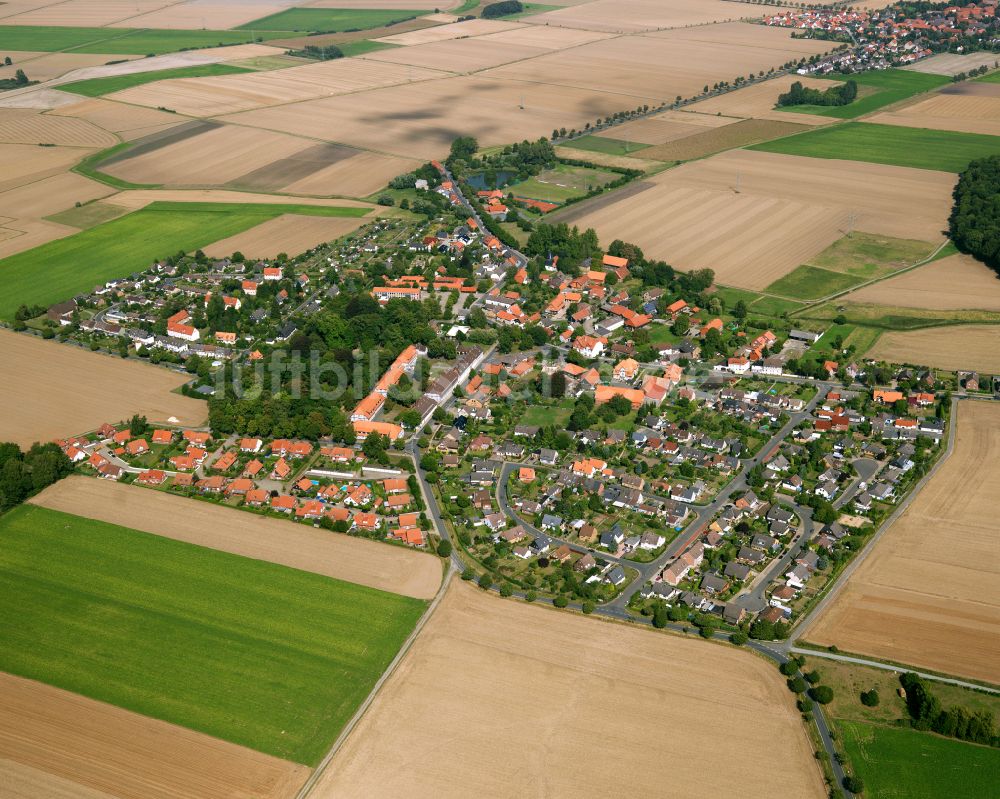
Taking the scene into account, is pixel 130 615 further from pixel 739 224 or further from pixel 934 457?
pixel 739 224

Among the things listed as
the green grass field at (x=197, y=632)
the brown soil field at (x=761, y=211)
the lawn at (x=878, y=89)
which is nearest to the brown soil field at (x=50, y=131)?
the brown soil field at (x=761, y=211)

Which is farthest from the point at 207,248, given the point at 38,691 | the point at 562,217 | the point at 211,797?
the point at 211,797

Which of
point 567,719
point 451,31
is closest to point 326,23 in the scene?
point 451,31

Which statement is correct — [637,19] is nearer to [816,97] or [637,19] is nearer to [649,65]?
[649,65]

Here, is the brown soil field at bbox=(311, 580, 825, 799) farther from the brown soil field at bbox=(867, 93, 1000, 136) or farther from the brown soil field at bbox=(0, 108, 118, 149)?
the brown soil field at bbox=(867, 93, 1000, 136)

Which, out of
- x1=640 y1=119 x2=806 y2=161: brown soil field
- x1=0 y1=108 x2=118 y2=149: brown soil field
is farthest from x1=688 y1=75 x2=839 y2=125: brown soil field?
x1=0 y1=108 x2=118 y2=149: brown soil field
